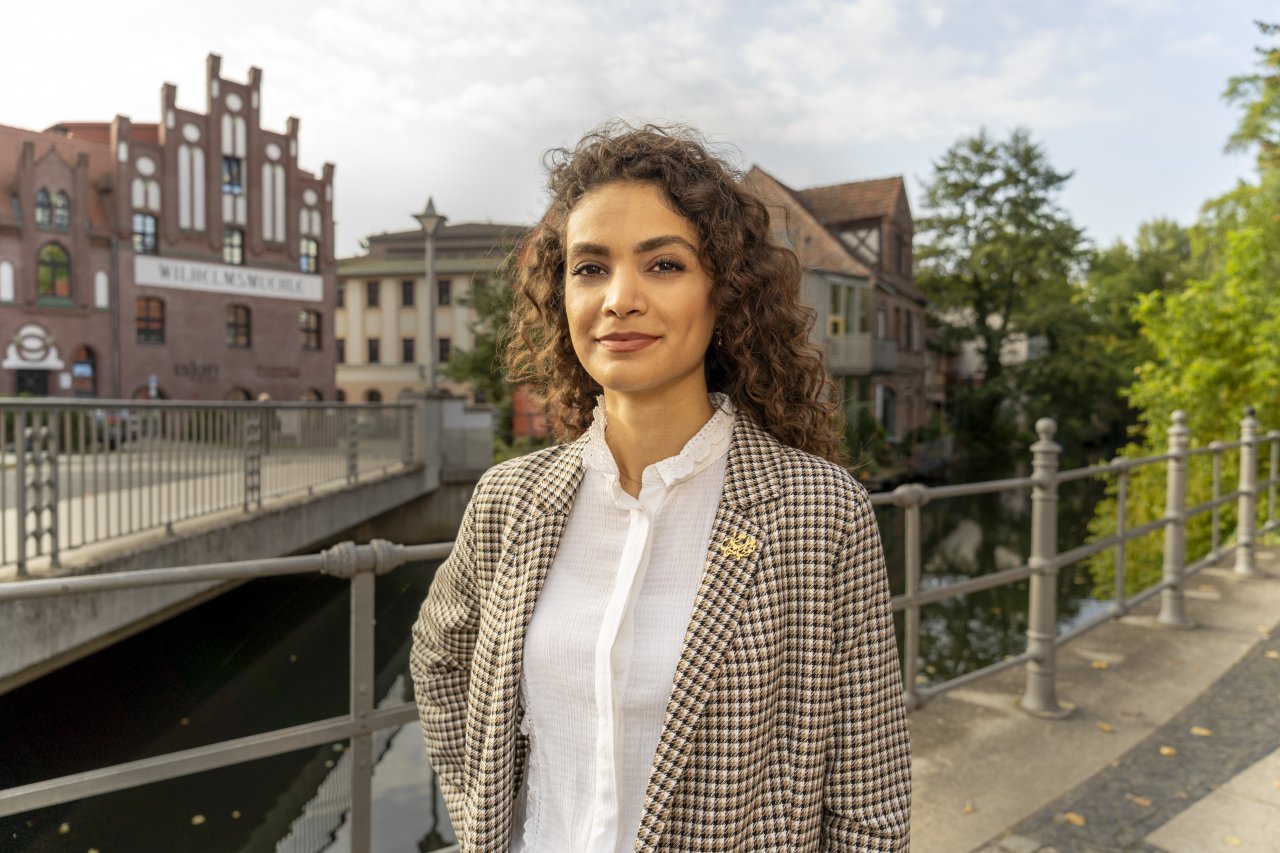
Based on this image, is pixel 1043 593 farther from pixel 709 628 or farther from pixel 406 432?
pixel 406 432

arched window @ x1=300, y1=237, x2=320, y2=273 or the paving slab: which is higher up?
arched window @ x1=300, y1=237, x2=320, y2=273

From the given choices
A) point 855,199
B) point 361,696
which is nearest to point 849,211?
point 855,199

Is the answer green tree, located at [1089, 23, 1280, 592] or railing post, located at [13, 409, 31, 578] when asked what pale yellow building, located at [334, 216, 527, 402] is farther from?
railing post, located at [13, 409, 31, 578]

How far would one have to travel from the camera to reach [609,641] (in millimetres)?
1293

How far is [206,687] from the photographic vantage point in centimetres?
782

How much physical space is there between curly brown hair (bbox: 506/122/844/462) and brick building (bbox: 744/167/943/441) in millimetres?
24660

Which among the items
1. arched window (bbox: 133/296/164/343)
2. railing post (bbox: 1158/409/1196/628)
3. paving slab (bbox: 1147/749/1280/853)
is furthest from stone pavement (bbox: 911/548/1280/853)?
arched window (bbox: 133/296/164/343)

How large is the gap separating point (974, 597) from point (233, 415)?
35.4ft

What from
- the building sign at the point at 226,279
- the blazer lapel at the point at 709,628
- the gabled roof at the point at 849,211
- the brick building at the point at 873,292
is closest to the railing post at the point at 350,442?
the blazer lapel at the point at 709,628

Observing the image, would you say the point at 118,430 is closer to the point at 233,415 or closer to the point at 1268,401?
the point at 233,415

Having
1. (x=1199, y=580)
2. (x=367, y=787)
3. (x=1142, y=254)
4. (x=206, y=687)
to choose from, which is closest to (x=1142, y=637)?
(x=1199, y=580)

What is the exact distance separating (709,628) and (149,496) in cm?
718

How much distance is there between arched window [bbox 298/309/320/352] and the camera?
107 ft

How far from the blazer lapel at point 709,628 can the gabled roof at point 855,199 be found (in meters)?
32.3
